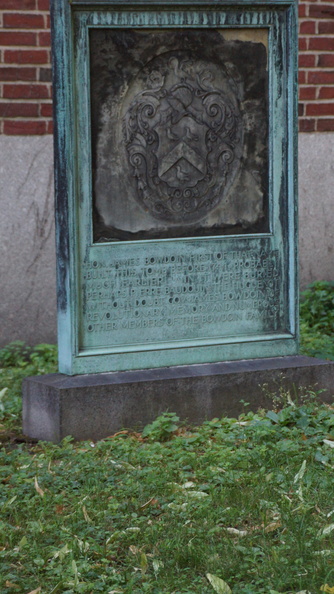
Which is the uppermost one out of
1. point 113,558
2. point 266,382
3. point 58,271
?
point 58,271

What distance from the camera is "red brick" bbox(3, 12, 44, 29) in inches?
263

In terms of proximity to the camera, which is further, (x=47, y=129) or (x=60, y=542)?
(x=47, y=129)

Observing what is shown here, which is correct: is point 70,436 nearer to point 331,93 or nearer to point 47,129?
point 47,129

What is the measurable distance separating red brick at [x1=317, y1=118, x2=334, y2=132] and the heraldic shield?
8.17 ft

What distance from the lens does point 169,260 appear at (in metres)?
5.09

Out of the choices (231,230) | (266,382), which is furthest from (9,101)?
(266,382)

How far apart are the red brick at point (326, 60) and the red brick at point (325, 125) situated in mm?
402

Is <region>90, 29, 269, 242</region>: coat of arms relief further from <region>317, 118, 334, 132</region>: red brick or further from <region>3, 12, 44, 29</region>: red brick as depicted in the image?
<region>317, 118, 334, 132</region>: red brick

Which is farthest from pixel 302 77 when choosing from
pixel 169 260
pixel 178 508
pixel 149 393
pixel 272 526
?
pixel 272 526

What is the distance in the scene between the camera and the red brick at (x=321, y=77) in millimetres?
7531

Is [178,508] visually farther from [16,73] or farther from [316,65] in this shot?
[316,65]

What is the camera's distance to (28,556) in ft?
11.3

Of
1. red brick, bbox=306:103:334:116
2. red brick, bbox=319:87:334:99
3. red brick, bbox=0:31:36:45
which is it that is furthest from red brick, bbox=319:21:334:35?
red brick, bbox=0:31:36:45

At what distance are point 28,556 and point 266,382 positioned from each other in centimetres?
203
